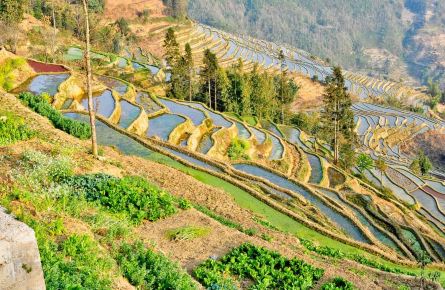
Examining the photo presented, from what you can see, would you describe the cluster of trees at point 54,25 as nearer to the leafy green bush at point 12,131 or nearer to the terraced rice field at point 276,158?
the leafy green bush at point 12,131

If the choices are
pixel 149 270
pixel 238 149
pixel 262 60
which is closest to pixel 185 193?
pixel 149 270

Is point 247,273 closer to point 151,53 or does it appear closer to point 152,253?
point 152,253

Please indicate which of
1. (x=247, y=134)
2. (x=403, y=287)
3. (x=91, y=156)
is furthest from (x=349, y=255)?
(x=247, y=134)

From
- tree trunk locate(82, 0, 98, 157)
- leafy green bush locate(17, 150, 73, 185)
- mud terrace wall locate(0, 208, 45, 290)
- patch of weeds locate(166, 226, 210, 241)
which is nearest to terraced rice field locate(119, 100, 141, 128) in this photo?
tree trunk locate(82, 0, 98, 157)

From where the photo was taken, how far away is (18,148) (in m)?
14.8

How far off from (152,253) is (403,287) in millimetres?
6898

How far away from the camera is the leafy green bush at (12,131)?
15203 mm

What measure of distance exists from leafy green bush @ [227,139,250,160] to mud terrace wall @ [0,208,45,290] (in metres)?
24.3

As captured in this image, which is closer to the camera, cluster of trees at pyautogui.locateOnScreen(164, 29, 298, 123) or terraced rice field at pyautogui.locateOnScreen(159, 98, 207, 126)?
terraced rice field at pyautogui.locateOnScreen(159, 98, 207, 126)

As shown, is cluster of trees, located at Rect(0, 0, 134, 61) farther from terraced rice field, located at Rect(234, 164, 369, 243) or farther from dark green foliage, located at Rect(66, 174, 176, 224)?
terraced rice field, located at Rect(234, 164, 369, 243)

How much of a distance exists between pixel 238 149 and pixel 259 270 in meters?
19.3

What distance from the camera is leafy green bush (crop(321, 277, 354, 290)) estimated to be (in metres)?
11.5

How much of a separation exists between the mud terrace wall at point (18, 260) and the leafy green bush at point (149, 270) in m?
3.42

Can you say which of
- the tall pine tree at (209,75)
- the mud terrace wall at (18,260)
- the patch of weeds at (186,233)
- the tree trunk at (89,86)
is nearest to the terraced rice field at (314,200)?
the patch of weeds at (186,233)
